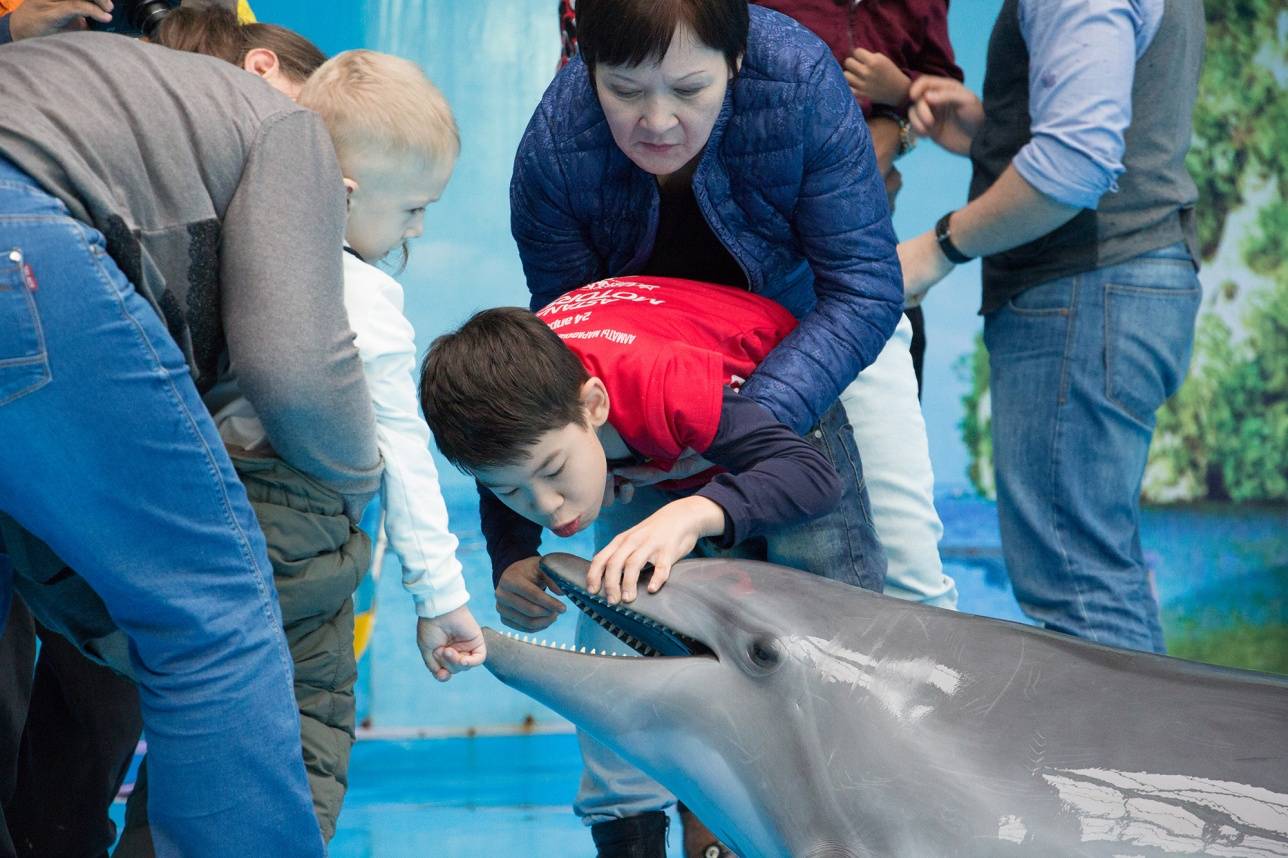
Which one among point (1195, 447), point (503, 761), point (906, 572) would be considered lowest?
point (503, 761)

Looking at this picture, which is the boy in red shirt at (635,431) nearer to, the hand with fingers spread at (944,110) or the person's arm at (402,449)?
the person's arm at (402,449)

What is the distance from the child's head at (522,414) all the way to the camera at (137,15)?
1.38 metres

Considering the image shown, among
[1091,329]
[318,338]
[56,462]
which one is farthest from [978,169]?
[56,462]

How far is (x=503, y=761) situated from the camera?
4.61 metres

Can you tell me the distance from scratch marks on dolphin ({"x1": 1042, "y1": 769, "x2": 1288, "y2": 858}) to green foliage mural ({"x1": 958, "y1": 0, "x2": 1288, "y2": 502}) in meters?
4.62

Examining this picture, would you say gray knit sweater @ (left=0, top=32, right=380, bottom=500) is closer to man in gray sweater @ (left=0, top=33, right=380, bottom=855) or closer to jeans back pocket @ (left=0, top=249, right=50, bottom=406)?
man in gray sweater @ (left=0, top=33, right=380, bottom=855)

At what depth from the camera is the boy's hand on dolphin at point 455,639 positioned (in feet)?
8.94

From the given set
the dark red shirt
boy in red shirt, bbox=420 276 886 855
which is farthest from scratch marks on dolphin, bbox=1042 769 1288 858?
the dark red shirt

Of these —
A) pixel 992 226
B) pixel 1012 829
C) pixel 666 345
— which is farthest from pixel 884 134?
pixel 1012 829

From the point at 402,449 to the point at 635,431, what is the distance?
481mm

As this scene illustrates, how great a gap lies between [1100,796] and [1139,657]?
0.32 metres

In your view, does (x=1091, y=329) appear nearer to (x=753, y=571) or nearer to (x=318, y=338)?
(x=753, y=571)

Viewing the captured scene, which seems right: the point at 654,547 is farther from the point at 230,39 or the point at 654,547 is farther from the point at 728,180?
the point at 230,39

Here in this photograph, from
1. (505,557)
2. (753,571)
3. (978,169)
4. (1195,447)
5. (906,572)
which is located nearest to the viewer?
(753,571)
